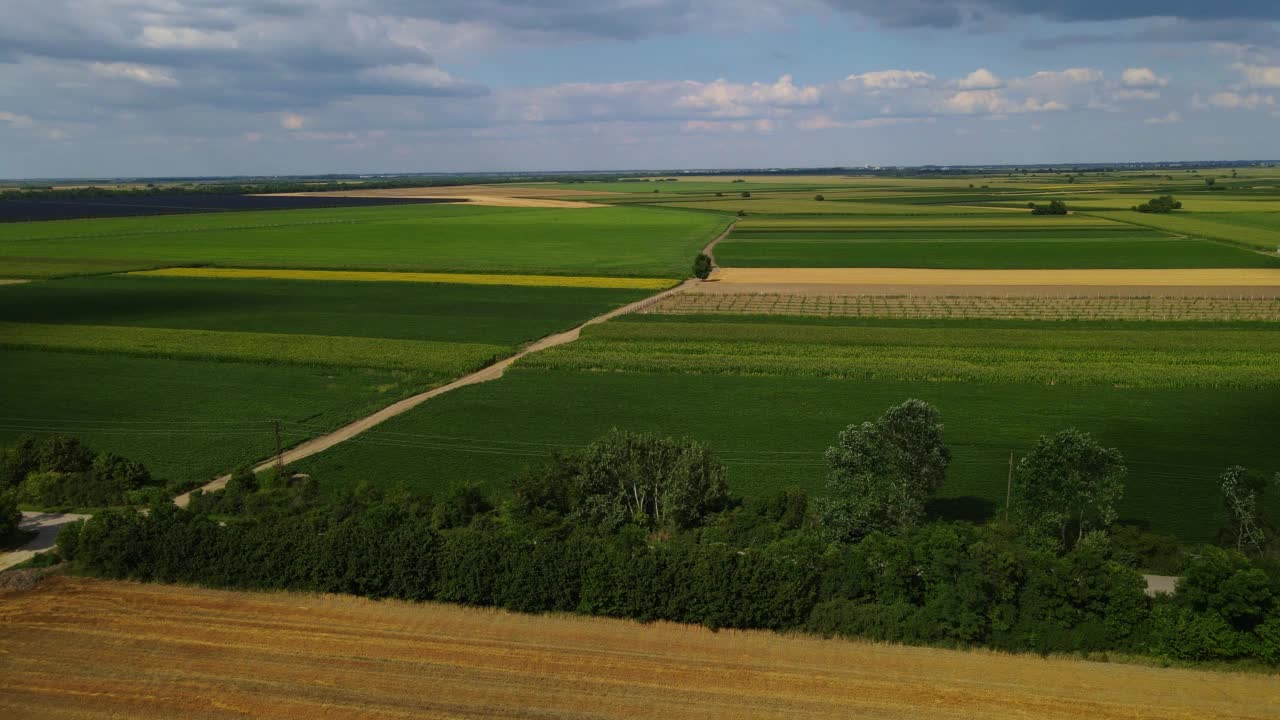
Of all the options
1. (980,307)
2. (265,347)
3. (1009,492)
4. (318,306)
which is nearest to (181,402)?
(265,347)

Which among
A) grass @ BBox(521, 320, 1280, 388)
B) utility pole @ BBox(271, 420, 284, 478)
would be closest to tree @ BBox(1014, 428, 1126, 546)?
grass @ BBox(521, 320, 1280, 388)

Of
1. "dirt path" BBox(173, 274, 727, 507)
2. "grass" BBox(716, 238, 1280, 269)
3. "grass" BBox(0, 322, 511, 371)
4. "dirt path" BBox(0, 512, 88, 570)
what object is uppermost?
"grass" BBox(716, 238, 1280, 269)

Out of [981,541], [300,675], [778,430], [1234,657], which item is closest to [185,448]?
[300,675]

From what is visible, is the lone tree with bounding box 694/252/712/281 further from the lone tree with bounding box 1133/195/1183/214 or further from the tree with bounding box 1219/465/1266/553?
the lone tree with bounding box 1133/195/1183/214

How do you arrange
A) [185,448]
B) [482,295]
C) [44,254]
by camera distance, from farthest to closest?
1. [44,254]
2. [482,295]
3. [185,448]

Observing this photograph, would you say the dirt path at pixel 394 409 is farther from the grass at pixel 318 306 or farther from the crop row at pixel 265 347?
the grass at pixel 318 306

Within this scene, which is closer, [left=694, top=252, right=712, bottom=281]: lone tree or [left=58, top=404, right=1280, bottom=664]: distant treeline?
[left=58, top=404, right=1280, bottom=664]: distant treeline

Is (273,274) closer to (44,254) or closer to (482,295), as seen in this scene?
(482,295)
